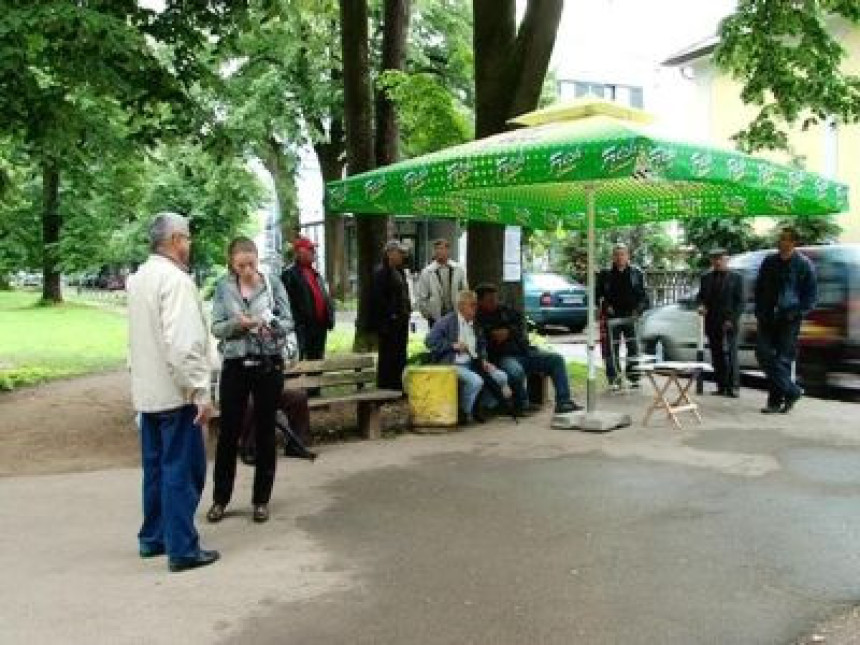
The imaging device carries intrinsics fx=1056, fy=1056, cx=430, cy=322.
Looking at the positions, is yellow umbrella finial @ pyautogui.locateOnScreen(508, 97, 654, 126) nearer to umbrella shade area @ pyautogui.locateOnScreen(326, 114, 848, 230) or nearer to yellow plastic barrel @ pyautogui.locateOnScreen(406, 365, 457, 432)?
umbrella shade area @ pyautogui.locateOnScreen(326, 114, 848, 230)

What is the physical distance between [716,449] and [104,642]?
19.3 ft

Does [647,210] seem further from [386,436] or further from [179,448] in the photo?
[179,448]

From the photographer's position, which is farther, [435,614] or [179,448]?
[179,448]

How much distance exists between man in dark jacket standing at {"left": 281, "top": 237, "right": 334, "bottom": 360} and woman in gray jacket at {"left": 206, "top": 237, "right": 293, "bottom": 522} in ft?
13.2

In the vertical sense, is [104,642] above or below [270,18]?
below

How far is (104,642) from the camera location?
4668 millimetres

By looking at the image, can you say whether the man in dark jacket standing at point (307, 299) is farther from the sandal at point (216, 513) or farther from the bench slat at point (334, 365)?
the sandal at point (216, 513)

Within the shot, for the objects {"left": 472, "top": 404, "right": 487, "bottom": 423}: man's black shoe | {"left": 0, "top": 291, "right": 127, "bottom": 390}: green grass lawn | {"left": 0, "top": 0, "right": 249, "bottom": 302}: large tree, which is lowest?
{"left": 0, "top": 291, "right": 127, "bottom": 390}: green grass lawn

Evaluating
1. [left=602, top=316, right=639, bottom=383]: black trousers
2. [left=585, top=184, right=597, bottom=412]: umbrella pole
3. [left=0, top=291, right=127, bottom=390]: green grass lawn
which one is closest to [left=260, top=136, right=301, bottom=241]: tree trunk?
[left=0, top=291, right=127, bottom=390]: green grass lawn

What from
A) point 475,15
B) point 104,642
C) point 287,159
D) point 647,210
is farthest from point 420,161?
point 287,159

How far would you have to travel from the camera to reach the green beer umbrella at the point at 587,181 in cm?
802

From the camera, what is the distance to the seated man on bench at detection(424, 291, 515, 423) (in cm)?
1014

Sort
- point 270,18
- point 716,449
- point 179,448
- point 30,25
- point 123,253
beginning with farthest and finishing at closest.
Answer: point 123,253 → point 270,18 → point 30,25 → point 716,449 → point 179,448

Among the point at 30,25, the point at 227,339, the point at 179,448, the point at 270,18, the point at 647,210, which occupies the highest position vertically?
the point at 270,18
